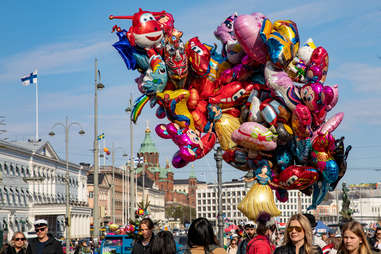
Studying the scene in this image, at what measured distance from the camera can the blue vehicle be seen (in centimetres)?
2491

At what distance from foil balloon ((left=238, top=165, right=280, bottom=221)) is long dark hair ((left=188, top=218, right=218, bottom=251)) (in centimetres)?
1024

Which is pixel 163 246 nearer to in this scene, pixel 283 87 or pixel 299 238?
pixel 299 238

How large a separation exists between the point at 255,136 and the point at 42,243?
9.05m

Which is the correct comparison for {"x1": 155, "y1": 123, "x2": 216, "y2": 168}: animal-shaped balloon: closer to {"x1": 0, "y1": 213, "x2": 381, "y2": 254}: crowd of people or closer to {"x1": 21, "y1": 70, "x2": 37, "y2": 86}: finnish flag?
{"x1": 0, "y1": 213, "x2": 381, "y2": 254}: crowd of people

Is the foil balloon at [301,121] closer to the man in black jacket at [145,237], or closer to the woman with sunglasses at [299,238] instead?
the man in black jacket at [145,237]

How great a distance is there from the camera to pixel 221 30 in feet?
64.3

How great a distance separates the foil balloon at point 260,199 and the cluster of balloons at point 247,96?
0.07 meters

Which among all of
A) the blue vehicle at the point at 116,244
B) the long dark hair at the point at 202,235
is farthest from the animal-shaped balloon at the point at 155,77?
the long dark hair at the point at 202,235

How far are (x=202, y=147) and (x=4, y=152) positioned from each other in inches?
2146

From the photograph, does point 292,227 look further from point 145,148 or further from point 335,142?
point 145,148

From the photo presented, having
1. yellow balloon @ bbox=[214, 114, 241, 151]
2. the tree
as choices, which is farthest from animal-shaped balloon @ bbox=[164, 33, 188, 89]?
the tree

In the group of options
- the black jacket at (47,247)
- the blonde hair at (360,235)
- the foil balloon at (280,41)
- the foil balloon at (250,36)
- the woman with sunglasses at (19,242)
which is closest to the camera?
the blonde hair at (360,235)

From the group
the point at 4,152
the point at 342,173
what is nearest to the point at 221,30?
the point at 342,173

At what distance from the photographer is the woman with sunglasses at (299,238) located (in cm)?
729
